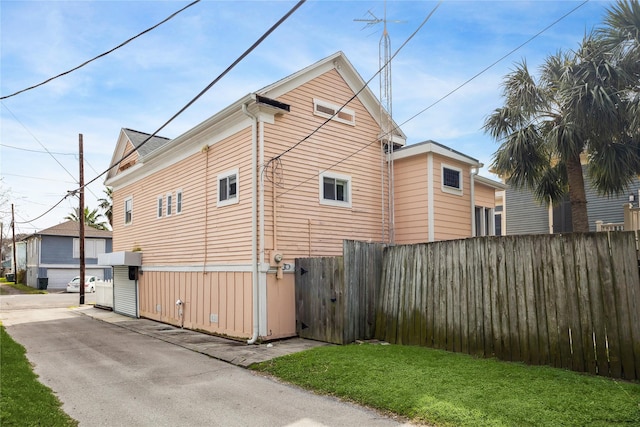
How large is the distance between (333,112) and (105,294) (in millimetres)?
14895

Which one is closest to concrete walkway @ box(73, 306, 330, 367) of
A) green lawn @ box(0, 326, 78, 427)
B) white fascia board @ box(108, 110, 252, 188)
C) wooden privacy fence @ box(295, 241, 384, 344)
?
wooden privacy fence @ box(295, 241, 384, 344)

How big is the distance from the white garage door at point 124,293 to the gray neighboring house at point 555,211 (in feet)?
51.0

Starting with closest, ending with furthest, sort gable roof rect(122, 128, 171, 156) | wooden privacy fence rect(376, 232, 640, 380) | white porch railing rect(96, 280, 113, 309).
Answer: wooden privacy fence rect(376, 232, 640, 380) → gable roof rect(122, 128, 171, 156) → white porch railing rect(96, 280, 113, 309)

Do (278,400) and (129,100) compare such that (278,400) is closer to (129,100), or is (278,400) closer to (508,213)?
(129,100)

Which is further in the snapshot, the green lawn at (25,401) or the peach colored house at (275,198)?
the peach colored house at (275,198)

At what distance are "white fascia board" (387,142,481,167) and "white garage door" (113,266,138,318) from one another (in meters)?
11.7

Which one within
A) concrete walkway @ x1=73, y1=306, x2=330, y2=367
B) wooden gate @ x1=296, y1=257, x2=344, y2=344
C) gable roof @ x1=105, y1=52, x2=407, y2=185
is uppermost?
gable roof @ x1=105, y1=52, x2=407, y2=185

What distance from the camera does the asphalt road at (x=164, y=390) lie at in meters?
5.62

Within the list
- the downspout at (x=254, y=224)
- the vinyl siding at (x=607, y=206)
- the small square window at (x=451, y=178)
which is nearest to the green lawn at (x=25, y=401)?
the downspout at (x=254, y=224)

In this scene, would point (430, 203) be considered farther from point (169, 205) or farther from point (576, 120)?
point (169, 205)

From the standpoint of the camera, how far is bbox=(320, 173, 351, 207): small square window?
1238cm

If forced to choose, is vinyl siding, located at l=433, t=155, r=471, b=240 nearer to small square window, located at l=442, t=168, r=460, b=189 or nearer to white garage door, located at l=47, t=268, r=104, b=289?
small square window, located at l=442, t=168, r=460, b=189

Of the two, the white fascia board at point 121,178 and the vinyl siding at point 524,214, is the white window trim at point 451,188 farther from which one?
the white fascia board at point 121,178

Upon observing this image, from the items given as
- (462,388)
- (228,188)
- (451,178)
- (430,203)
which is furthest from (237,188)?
(462,388)
